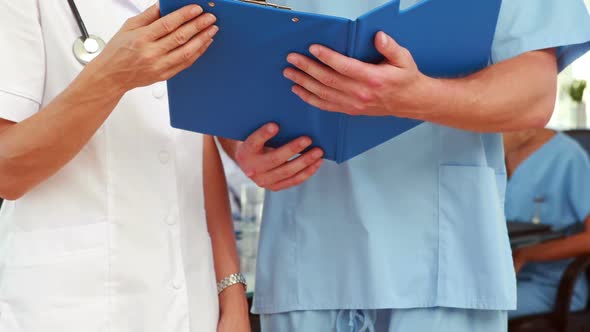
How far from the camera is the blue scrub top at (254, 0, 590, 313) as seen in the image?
1268 millimetres

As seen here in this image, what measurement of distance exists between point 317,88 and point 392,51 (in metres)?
0.12

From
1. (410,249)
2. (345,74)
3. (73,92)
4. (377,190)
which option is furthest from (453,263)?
(73,92)

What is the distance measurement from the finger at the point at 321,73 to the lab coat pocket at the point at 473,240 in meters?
0.34

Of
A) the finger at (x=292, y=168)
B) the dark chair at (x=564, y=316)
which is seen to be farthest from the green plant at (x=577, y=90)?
the finger at (x=292, y=168)

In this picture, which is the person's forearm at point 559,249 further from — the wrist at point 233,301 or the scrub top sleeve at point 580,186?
the wrist at point 233,301

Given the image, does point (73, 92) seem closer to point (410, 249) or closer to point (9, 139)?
point (9, 139)

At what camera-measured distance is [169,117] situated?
127cm

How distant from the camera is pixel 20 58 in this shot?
1.12 metres

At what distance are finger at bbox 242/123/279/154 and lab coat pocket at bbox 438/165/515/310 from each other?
31cm

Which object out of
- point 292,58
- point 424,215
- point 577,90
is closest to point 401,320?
point 424,215

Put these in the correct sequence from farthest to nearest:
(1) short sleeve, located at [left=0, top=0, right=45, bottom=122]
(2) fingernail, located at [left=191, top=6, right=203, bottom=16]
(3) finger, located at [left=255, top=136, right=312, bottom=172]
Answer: (3) finger, located at [left=255, top=136, right=312, bottom=172] < (1) short sleeve, located at [left=0, top=0, right=45, bottom=122] < (2) fingernail, located at [left=191, top=6, right=203, bottom=16]

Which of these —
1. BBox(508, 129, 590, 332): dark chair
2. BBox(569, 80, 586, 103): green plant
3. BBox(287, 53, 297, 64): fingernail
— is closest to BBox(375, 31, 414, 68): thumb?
BBox(287, 53, 297, 64): fingernail

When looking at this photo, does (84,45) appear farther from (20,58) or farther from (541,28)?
(541,28)

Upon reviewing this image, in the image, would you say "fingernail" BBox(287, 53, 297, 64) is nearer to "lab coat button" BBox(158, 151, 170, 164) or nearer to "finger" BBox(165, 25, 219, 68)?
"finger" BBox(165, 25, 219, 68)
